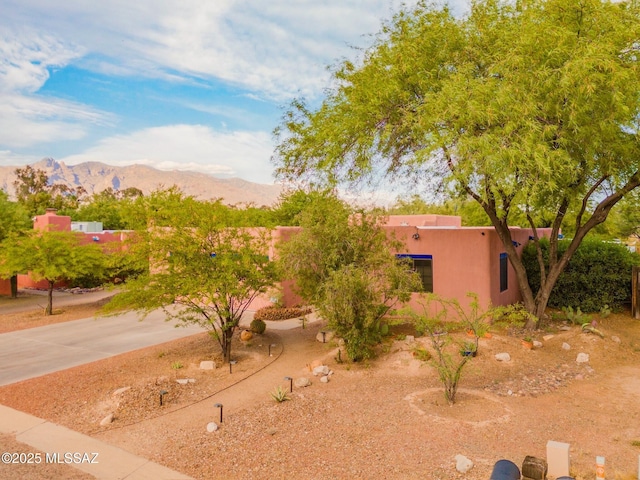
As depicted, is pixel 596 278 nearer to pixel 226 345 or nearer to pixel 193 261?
pixel 226 345

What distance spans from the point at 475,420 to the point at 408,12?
11200 mm

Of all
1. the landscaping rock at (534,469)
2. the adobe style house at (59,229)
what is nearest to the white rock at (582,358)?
the landscaping rock at (534,469)

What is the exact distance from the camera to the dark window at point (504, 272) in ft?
53.0

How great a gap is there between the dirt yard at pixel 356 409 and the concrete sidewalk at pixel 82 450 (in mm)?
195

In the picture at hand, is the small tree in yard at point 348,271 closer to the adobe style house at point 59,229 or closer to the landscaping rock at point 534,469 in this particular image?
the landscaping rock at point 534,469

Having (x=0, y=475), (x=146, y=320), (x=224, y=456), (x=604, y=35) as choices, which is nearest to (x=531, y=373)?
(x=224, y=456)

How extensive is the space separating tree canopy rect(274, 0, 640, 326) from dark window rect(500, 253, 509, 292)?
6.87 feet

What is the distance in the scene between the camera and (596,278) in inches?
636

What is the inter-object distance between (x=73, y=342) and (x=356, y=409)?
10630 millimetres

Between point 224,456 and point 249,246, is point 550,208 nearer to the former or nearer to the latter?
point 249,246

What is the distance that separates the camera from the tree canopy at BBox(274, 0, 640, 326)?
388 inches

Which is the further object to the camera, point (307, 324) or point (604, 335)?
point (307, 324)

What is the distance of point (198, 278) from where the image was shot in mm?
11102

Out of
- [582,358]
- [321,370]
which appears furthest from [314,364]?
[582,358]
